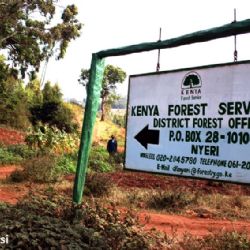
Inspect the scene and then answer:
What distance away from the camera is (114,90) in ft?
219

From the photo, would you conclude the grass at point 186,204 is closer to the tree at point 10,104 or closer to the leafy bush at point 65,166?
the leafy bush at point 65,166

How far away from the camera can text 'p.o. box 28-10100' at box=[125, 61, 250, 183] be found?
4.50 meters

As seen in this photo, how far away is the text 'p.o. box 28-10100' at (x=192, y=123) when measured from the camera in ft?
14.8

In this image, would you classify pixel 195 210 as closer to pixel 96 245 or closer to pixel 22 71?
pixel 96 245

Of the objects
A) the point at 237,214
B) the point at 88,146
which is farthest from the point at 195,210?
the point at 88,146

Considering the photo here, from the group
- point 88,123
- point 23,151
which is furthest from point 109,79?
point 88,123

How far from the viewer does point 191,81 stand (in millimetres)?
4945

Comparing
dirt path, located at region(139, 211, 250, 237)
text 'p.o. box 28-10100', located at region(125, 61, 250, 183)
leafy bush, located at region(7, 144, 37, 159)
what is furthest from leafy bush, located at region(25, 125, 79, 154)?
text 'p.o. box 28-10100', located at region(125, 61, 250, 183)

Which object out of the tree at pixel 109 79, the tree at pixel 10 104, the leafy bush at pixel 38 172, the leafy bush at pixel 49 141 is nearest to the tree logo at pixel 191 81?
the leafy bush at pixel 38 172

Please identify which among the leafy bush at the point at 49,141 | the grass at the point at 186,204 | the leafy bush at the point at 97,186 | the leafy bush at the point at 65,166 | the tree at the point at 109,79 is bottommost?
the grass at the point at 186,204

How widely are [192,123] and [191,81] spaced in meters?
0.41

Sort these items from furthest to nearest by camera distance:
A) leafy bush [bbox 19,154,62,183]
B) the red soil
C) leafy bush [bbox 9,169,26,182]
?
leafy bush [bbox 9,169,26,182], leafy bush [bbox 19,154,62,183], the red soil

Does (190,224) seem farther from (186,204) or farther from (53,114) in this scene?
(53,114)

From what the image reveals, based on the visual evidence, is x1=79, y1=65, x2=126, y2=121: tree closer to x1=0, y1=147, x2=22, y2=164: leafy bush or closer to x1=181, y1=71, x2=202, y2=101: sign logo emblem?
x1=0, y1=147, x2=22, y2=164: leafy bush
